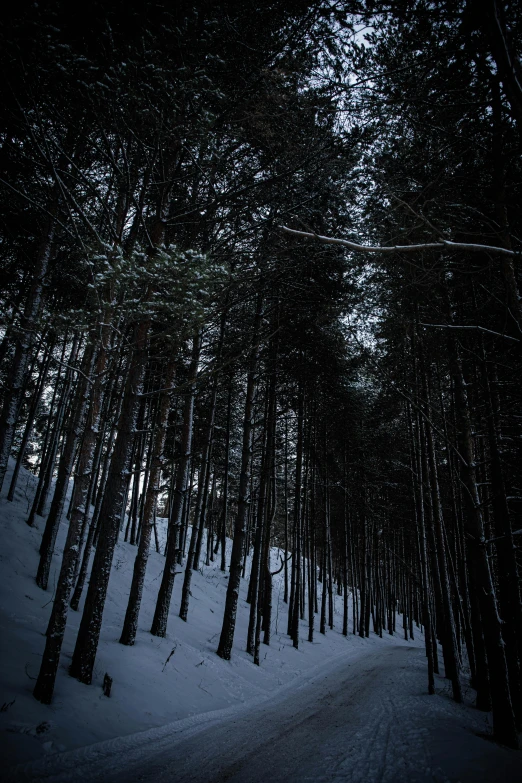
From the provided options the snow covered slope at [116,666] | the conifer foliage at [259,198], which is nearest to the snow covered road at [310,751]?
the snow covered slope at [116,666]

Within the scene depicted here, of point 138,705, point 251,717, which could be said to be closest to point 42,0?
point 138,705

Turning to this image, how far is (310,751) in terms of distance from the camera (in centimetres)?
484

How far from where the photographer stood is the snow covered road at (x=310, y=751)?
3.87 metres

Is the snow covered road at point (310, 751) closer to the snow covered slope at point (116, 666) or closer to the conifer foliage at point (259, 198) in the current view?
the snow covered slope at point (116, 666)

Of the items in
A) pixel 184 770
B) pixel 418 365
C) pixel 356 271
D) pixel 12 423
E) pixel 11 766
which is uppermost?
pixel 356 271

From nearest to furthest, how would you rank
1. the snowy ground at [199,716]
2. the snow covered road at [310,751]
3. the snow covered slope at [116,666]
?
the snow covered road at [310,751], the snowy ground at [199,716], the snow covered slope at [116,666]

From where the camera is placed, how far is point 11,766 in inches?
129

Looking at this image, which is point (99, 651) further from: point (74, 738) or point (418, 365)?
point (418, 365)

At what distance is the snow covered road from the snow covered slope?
358 mm

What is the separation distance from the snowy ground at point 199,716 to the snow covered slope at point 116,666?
0.08ft

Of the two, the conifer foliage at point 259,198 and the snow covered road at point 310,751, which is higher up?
the conifer foliage at point 259,198

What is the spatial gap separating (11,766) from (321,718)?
206 inches

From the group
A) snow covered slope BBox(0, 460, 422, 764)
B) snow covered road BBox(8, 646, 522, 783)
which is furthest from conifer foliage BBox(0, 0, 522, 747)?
Answer: snow covered road BBox(8, 646, 522, 783)

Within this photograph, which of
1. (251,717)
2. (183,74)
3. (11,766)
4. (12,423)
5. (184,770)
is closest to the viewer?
(11,766)
